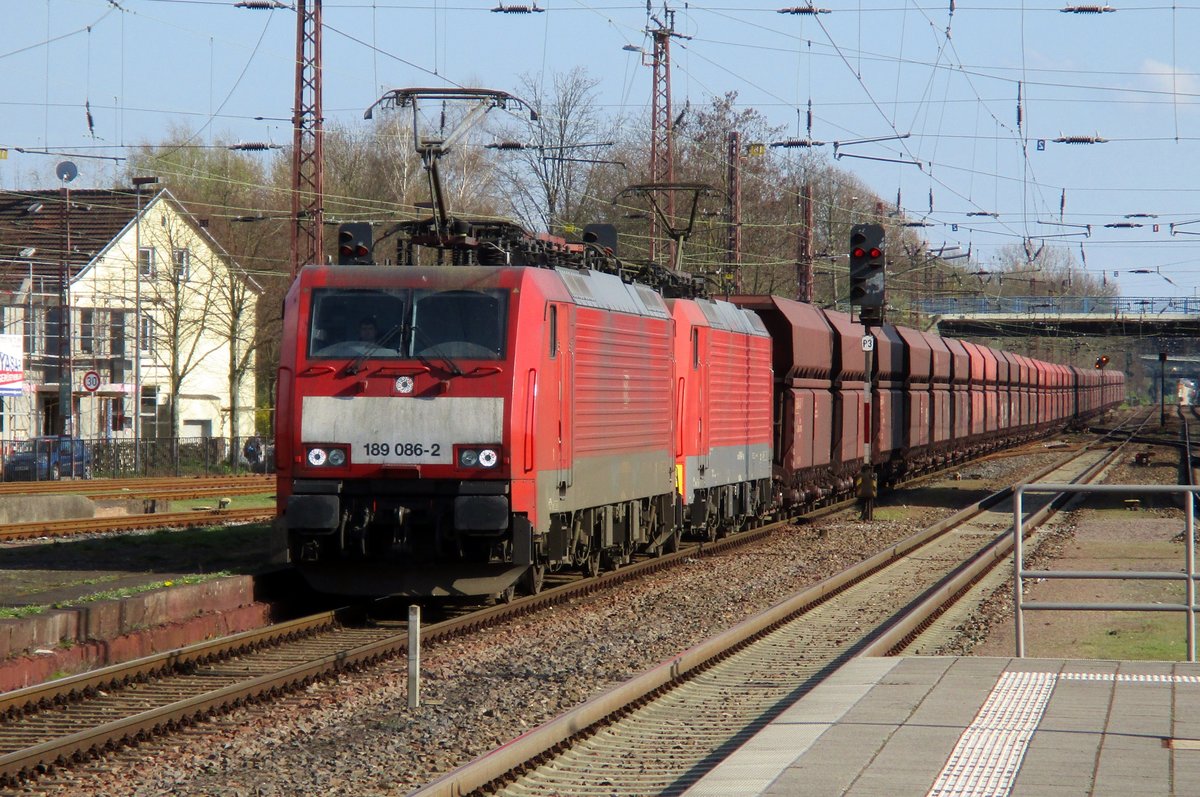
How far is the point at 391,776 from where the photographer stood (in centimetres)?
777

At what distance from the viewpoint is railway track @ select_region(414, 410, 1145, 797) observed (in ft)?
25.7

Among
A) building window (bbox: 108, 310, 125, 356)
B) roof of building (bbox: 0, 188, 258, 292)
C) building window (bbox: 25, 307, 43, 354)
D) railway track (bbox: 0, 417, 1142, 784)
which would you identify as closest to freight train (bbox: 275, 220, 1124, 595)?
railway track (bbox: 0, 417, 1142, 784)

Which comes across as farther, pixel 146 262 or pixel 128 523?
pixel 146 262

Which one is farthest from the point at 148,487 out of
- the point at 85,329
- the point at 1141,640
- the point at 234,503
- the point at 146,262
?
the point at 1141,640

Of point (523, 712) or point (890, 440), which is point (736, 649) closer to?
point (523, 712)

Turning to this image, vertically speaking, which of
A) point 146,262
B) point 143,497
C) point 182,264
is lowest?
point 143,497

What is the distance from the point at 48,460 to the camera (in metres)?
40.2

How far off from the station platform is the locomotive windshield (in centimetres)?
496

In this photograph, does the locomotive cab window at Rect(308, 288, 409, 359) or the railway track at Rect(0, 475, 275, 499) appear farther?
the railway track at Rect(0, 475, 275, 499)

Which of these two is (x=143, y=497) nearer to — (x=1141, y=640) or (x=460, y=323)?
(x=460, y=323)

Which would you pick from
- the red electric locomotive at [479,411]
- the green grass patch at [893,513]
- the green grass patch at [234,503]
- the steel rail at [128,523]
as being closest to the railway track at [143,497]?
the steel rail at [128,523]

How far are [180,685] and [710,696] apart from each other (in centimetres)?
368

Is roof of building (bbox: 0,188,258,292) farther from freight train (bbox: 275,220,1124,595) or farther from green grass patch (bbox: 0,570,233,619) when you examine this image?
green grass patch (bbox: 0,570,233,619)

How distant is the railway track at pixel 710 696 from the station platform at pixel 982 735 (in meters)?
0.66
